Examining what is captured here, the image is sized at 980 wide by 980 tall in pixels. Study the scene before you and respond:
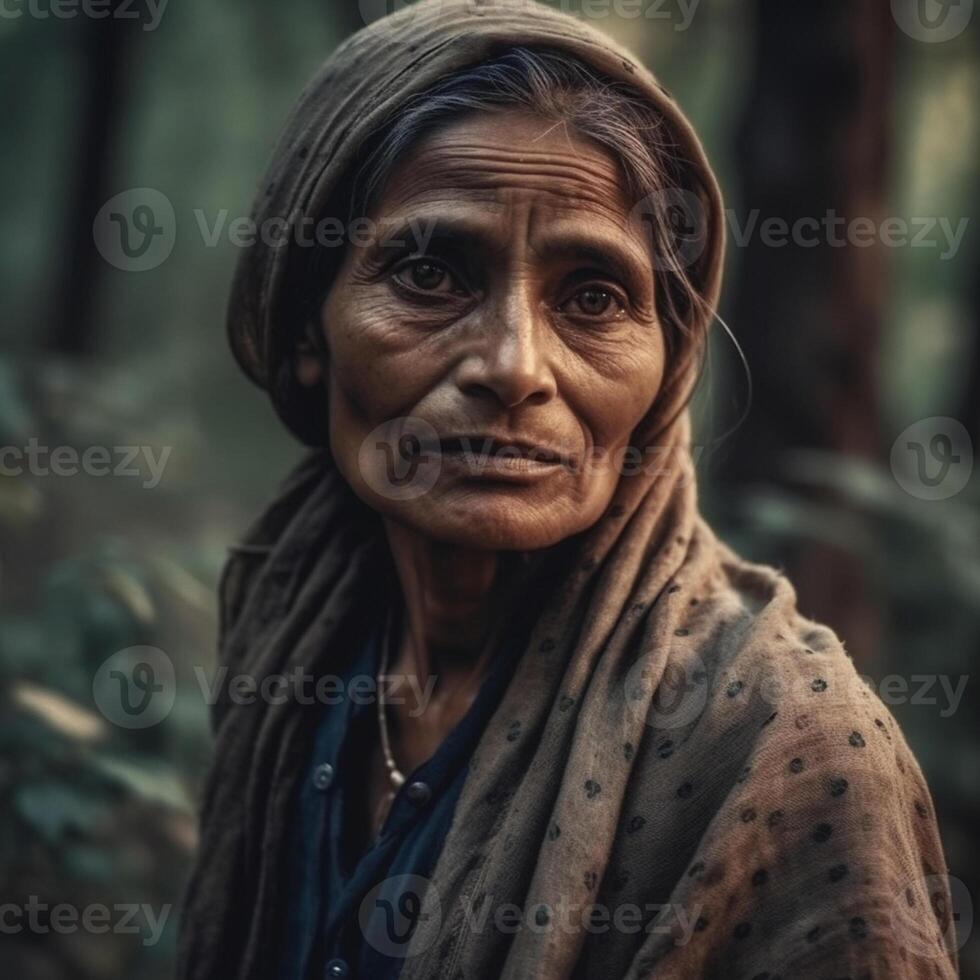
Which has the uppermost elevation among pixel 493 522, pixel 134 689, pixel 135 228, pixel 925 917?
pixel 493 522

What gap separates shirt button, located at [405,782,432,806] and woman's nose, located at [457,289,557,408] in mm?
665

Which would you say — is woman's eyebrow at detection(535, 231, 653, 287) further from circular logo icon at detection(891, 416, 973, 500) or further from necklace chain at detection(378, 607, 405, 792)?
circular logo icon at detection(891, 416, 973, 500)

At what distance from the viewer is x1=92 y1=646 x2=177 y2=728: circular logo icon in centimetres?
314

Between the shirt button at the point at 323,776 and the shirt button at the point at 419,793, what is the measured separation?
0.25m

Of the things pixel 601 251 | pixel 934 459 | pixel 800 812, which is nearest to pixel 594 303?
pixel 601 251

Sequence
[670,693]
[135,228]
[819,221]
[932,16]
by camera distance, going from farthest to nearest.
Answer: [135,228]
[932,16]
[819,221]
[670,693]

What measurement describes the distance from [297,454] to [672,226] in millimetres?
7463

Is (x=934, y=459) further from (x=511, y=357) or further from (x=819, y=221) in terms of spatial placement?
(x=511, y=357)

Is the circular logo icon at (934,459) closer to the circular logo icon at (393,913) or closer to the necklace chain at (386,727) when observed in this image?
the necklace chain at (386,727)

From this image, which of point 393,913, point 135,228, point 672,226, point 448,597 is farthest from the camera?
point 135,228

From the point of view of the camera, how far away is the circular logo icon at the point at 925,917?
4.79 feet

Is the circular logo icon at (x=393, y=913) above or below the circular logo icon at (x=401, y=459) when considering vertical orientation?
below

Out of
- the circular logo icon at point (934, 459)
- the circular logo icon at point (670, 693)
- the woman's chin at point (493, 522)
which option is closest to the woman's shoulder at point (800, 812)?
the circular logo icon at point (670, 693)

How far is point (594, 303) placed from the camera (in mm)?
1900
